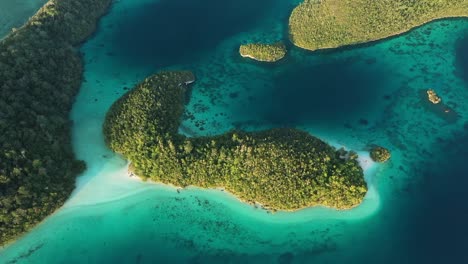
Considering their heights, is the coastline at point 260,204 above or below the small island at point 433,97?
below

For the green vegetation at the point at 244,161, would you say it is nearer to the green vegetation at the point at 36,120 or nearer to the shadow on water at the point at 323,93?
the shadow on water at the point at 323,93

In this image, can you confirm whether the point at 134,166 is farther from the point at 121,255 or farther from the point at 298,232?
the point at 298,232

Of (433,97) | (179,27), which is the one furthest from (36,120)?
(433,97)

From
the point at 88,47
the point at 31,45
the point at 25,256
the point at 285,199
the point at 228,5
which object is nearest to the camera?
the point at 25,256

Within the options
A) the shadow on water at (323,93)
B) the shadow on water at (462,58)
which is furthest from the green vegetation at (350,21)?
the shadow on water at (462,58)

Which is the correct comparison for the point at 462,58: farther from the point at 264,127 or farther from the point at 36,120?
the point at 36,120

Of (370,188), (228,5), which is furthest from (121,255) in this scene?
(228,5)
